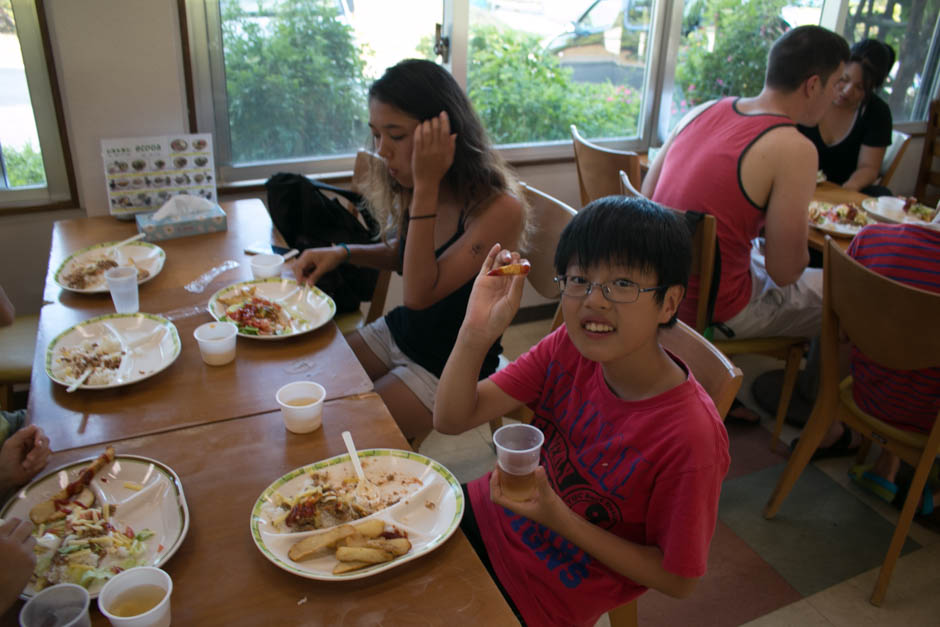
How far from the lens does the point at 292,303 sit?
1698mm

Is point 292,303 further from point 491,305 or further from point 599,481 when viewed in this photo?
point 599,481

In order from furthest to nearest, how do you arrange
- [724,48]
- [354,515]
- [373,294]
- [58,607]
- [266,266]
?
[724,48], [373,294], [266,266], [354,515], [58,607]

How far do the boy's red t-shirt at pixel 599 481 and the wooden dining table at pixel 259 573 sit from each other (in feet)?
0.73

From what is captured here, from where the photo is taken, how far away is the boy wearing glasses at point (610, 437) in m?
0.96

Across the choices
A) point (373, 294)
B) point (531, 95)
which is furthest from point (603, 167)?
point (373, 294)

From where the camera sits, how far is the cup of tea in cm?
88

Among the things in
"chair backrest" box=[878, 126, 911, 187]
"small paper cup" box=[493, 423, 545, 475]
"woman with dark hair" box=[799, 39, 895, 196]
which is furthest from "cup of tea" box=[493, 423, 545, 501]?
"chair backrest" box=[878, 126, 911, 187]

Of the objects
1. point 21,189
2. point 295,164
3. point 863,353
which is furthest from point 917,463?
point 21,189

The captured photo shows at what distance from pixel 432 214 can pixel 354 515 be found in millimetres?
896

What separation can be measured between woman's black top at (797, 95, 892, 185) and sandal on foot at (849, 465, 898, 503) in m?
1.70

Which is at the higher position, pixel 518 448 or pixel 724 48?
pixel 724 48

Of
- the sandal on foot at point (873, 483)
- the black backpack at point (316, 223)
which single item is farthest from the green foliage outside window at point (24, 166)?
the sandal on foot at point (873, 483)

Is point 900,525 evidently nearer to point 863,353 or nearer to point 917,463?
point 917,463

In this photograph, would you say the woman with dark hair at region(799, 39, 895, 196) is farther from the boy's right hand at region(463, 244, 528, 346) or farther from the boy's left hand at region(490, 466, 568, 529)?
the boy's left hand at region(490, 466, 568, 529)
